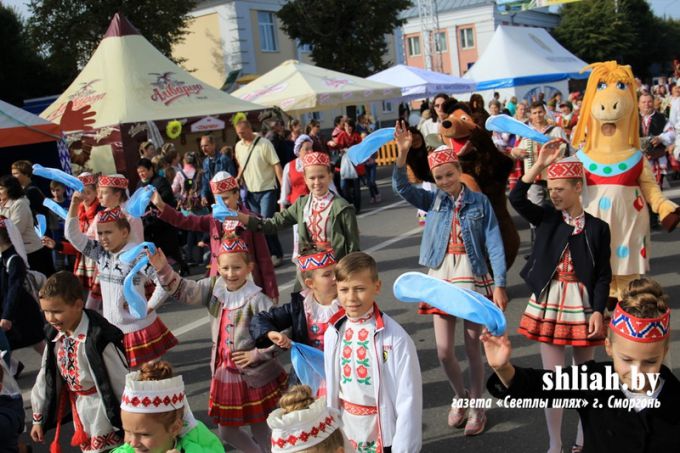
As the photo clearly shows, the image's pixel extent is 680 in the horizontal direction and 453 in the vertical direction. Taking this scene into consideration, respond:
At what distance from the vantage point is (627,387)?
2.67 metres

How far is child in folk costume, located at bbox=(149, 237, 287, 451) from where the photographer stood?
14.1 feet

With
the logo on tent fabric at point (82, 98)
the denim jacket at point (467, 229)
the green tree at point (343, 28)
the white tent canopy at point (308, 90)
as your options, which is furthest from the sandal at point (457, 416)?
the green tree at point (343, 28)

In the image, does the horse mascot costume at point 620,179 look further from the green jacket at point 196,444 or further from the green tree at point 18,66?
the green tree at point 18,66

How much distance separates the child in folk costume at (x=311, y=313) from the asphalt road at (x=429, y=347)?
120 cm

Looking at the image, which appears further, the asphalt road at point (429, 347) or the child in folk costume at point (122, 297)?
the child in folk costume at point (122, 297)

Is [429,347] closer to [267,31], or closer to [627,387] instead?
[627,387]

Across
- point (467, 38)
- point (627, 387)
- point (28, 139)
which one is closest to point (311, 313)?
point (627, 387)

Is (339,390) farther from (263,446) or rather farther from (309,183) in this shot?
(309,183)

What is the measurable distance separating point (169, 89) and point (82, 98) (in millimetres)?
1896

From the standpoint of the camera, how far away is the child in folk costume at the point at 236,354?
14.1 feet

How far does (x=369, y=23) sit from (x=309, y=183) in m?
29.7

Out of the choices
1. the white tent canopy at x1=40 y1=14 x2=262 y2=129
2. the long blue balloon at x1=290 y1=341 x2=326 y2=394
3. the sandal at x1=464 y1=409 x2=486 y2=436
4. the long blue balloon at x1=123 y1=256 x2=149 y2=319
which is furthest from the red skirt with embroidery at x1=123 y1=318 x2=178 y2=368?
the white tent canopy at x1=40 y1=14 x2=262 y2=129

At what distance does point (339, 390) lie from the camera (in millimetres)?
3564

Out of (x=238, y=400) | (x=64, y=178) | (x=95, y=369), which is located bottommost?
(x=238, y=400)
